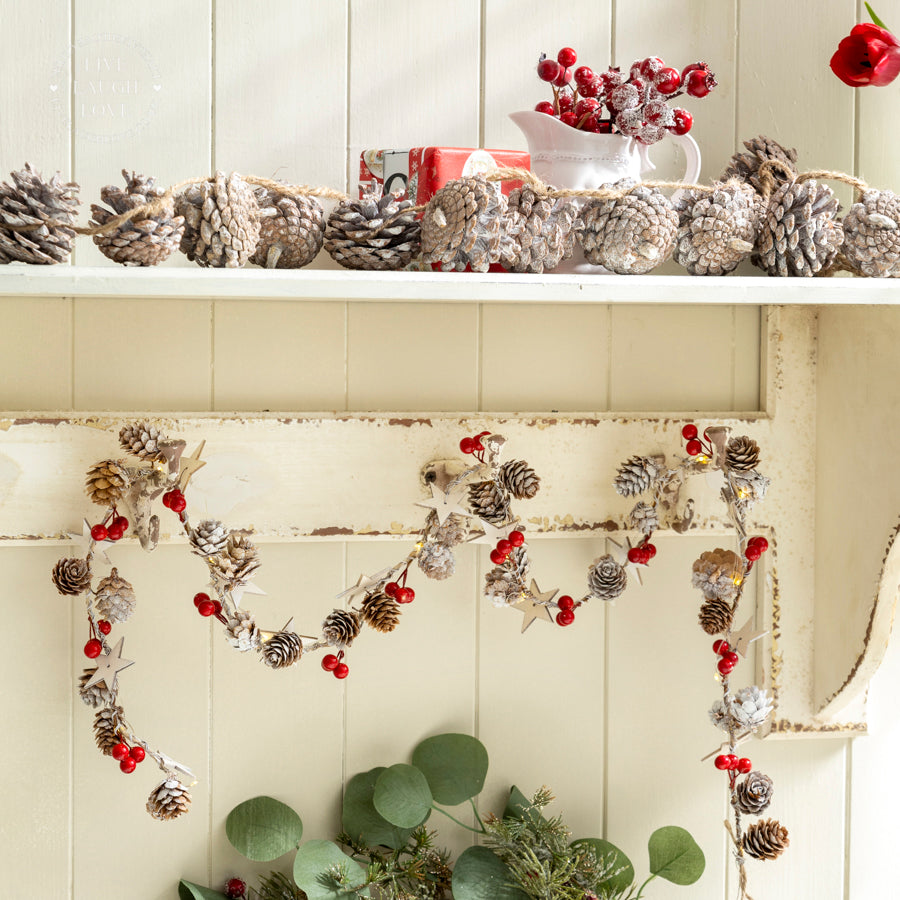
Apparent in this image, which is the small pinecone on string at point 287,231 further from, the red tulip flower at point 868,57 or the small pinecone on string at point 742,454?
the red tulip flower at point 868,57

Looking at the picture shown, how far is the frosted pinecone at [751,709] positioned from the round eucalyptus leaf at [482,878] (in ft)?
0.84

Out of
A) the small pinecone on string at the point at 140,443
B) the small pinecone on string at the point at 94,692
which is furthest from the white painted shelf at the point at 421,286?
the small pinecone on string at the point at 94,692

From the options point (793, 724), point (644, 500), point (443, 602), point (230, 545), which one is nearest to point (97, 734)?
point (230, 545)

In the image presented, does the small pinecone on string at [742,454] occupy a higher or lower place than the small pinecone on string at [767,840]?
higher

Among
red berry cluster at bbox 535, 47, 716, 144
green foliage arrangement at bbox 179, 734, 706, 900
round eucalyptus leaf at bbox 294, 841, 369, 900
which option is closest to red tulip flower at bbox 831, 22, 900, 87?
red berry cluster at bbox 535, 47, 716, 144

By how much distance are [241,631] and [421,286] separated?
33 centimetres

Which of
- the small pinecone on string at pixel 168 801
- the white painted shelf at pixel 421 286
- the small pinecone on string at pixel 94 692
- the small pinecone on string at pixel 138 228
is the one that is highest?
the small pinecone on string at pixel 138 228

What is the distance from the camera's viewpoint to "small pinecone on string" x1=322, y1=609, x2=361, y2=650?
2.43ft

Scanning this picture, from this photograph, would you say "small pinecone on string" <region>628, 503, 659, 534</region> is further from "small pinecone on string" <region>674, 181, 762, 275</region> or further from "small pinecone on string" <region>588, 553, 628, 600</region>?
"small pinecone on string" <region>674, 181, 762, 275</region>

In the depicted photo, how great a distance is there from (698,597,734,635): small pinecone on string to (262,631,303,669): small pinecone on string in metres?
0.38

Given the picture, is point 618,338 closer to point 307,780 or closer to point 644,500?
point 644,500

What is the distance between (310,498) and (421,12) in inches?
18.5

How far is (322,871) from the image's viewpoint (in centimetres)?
79

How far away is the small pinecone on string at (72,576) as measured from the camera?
2.44ft
